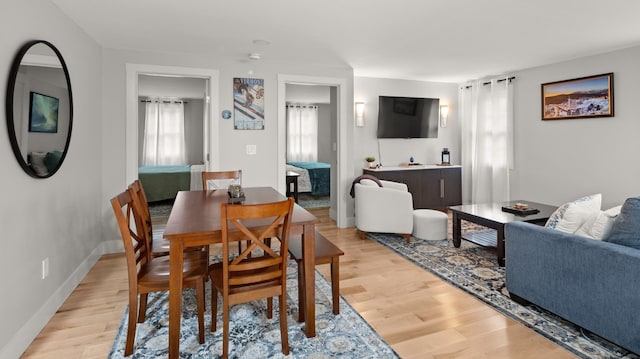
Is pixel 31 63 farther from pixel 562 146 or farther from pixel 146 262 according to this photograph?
pixel 562 146

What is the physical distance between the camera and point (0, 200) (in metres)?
1.95

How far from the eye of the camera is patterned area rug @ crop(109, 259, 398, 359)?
2.06 metres

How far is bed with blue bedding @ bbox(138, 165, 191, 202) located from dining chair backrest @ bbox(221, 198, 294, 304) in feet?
17.2

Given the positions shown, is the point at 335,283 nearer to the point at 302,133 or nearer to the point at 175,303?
the point at 175,303

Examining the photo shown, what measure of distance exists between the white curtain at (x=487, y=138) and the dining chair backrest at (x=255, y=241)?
4.80 metres

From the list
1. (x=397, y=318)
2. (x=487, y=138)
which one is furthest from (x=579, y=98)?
(x=397, y=318)

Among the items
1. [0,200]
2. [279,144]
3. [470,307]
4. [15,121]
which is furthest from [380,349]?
[279,144]

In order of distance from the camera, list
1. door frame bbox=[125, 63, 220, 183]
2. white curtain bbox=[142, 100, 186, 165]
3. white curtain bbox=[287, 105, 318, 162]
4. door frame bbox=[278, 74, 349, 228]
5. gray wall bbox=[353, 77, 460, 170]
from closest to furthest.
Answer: door frame bbox=[125, 63, 220, 183] < door frame bbox=[278, 74, 349, 228] < gray wall bbox=[353, 77, 460, 170] < white curtain bbox=[142, 100, 186, 165] < white curtain bbox=[287, 105, 318, 162]

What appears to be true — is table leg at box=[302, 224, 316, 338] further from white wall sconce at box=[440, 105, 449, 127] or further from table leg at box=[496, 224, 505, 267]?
white wall sconce at box=[440, 105, 449, 127]

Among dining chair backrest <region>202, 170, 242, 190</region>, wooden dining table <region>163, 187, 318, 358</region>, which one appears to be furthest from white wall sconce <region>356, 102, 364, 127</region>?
wooden dining table <region>163, 187, 318, 358</region>

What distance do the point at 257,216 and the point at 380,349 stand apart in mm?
1073

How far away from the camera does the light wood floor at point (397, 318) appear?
6.87 feet

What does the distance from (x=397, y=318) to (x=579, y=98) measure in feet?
13.4

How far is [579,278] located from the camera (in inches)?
84.0
